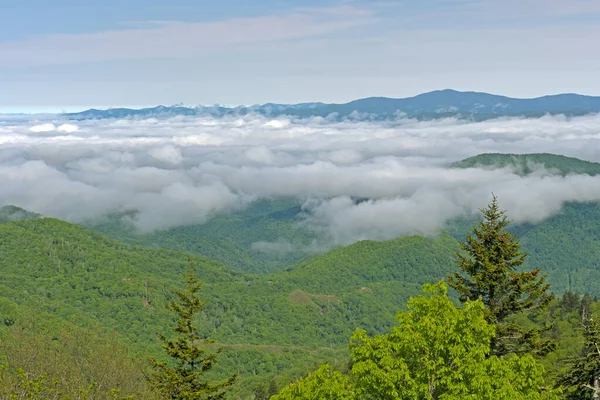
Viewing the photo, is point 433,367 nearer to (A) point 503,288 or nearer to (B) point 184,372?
(A) point 503,288

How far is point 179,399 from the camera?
135 feet

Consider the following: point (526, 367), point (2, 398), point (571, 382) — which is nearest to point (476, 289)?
point (571, 382)

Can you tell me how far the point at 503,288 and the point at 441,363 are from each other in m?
12.6

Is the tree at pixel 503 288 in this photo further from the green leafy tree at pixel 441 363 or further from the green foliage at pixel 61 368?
the green foliage at pixel 61 368

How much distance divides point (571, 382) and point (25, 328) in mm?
155622

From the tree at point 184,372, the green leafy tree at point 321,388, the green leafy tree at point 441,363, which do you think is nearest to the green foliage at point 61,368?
the tree at point 184,372

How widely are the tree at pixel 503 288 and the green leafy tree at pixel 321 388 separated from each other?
11.5m

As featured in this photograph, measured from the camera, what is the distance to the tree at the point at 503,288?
35969mm

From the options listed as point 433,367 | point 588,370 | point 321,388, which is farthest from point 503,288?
point 321,388

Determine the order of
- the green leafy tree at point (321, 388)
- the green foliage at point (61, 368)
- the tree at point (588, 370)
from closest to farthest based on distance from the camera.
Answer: the green leafy tree at point (321, 388)
the tree at point (588, 370)
the green foliage at point (61, 368)

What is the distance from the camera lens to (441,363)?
86.0 feet

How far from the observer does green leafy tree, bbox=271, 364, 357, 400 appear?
27.1 metres

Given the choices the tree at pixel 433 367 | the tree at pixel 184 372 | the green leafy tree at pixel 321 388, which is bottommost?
the tree at pixel 184 372

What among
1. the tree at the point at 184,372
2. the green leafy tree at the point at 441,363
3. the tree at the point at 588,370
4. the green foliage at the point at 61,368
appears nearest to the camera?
the green leafy tree at the point at 441,363
